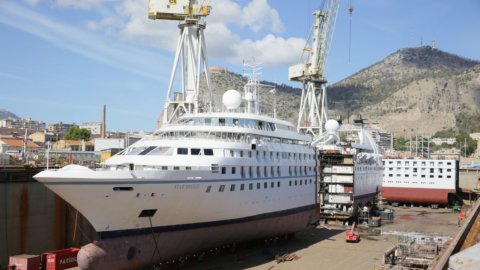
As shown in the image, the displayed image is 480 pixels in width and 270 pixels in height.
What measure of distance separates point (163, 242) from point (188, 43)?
21.3 m

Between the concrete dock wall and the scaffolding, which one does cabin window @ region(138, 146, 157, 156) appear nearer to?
the concrete dock wall

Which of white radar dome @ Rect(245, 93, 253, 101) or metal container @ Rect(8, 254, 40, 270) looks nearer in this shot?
metal container @ Rect(8, 254, 40, 270)

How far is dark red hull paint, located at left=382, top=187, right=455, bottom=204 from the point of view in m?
66.8

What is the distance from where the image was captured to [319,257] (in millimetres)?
32094

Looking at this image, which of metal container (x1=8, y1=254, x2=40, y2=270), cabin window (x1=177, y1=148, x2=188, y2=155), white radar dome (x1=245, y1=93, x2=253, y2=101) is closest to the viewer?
metal container (x1=8, y1=254, x2=40, y2=270)

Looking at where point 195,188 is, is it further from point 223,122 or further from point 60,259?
point 60,259

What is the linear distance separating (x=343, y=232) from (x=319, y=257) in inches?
481

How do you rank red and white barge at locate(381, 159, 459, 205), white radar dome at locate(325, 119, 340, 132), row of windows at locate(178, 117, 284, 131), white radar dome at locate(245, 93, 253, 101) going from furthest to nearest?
red and white barge at locate(381, 159, 459, 205), white radar dome at locate(325, 119, 340, 132), white radar dome at locate(245, 93, 253, 101), row of windows at locate(178, 117, 284, 131)

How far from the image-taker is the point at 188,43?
135 feet

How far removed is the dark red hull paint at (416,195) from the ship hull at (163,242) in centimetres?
4056

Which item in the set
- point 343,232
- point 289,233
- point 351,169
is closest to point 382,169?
point 351,169

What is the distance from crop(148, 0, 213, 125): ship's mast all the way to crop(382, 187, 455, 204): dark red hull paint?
4002cm

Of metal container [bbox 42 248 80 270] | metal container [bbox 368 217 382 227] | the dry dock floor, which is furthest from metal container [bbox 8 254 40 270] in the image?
metal container [bbox 368 217 382 227]

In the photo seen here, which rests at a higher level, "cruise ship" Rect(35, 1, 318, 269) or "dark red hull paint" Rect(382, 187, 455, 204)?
"cruise ship" Rect(35, 1, 318, 269)
